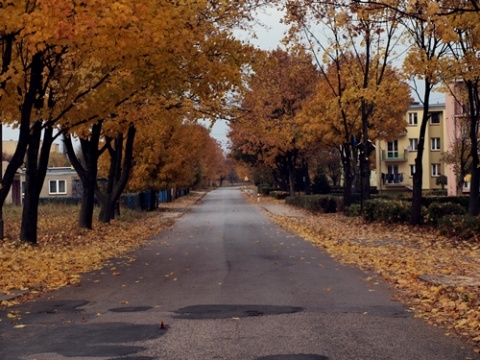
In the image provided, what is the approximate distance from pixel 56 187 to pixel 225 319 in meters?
59.6

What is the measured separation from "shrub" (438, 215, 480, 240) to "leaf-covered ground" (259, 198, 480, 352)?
0.93 ft

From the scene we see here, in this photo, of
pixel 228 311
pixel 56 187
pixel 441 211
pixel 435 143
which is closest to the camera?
pixel 228 311

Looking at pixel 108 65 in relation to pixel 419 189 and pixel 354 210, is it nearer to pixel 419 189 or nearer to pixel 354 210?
pixel 419 189

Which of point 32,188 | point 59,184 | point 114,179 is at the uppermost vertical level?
point 114,179

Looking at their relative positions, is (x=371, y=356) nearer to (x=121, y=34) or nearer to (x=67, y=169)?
(x=121, y=34)

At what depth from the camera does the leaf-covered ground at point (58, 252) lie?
1214 centimetres

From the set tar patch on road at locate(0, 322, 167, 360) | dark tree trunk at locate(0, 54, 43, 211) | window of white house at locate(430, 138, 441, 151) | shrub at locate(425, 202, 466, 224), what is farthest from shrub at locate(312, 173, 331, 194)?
tar patch on road at locate(0, 322, 167, 360)

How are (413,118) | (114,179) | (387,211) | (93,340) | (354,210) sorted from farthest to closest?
(413,118) → (354,210) → (114,179) → (387,211) → (93,340)

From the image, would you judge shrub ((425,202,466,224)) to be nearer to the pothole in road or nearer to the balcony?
the pothole in road

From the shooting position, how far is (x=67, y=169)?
219 ft

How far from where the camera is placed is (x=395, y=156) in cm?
8319

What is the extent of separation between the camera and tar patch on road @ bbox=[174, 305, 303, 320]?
8.71 metres

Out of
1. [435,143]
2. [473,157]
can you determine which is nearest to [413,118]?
[435,143]

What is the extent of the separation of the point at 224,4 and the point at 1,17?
5888 millimetres
